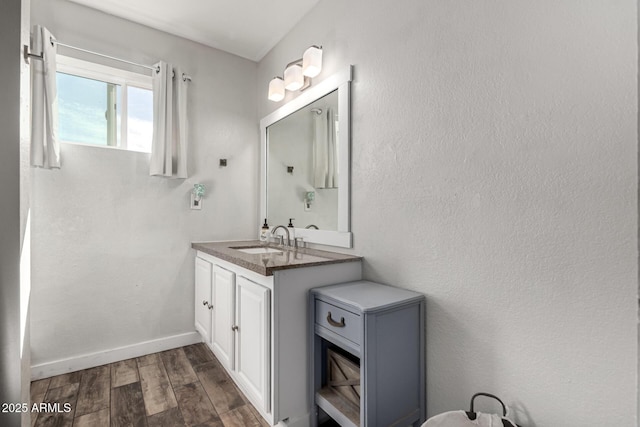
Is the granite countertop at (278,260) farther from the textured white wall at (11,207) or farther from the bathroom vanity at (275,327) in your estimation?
the textured white wall at (11,207)

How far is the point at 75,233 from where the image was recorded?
2.15 meters

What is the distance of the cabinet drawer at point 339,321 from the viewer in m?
1.28

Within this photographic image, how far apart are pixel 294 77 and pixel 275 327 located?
1703mm

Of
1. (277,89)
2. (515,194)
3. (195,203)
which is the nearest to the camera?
(515,194)

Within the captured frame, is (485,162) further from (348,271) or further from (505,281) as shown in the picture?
(348,271)

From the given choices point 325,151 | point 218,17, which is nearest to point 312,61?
point 325,151

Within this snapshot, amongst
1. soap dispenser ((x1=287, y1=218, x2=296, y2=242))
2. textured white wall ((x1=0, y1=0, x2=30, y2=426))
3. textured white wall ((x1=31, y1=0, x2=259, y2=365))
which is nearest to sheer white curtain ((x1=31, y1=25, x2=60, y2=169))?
textured white wall ((x1=31, y1=0, x2=259, y2=365))

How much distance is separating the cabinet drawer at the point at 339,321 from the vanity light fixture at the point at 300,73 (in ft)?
5.06

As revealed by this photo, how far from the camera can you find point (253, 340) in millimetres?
1622

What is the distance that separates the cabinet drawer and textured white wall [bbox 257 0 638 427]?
393 millimetres

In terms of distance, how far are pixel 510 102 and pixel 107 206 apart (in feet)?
8.56

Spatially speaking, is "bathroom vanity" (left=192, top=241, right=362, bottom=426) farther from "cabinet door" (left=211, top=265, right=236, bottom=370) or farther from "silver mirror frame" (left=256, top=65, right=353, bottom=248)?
"silver mirror frame" (left=256, top=65, right=353, bottom=248)

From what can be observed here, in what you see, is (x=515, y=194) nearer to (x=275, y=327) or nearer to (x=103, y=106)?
(x=275, y=327)

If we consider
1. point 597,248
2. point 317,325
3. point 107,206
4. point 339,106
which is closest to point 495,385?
point 597,248
